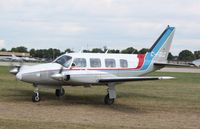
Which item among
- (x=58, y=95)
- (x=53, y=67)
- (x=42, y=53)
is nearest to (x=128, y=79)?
(x=53, y=67)

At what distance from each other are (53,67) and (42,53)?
119849 mm

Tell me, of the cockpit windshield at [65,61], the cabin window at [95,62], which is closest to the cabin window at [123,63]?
the cabin window at [95,62]

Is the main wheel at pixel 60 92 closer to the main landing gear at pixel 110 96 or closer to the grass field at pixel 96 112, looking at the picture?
the grass field at pixel 96 112

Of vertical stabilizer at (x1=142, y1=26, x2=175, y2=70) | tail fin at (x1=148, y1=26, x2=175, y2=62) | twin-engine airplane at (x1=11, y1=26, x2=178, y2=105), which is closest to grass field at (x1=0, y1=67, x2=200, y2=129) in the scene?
twin-engine airplane at (x1=11, y1=26, x2=178, y2=105)

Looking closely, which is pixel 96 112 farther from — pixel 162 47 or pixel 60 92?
pixel 162 47

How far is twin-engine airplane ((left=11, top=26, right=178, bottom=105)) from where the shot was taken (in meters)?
17.3

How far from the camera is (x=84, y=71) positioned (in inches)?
705

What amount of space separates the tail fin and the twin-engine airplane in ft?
6.25

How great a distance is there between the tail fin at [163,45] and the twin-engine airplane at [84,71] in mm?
1904

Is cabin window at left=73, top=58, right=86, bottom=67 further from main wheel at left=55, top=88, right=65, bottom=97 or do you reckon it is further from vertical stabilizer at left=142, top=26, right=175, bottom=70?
vertical stabilizer at left=142, top=26, right=175, bottom=70

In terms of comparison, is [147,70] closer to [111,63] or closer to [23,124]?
[111,63]

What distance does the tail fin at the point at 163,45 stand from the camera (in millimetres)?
22750

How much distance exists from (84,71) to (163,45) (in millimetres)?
7049

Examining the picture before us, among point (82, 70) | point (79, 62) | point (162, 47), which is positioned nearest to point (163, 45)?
point (162, 47)
